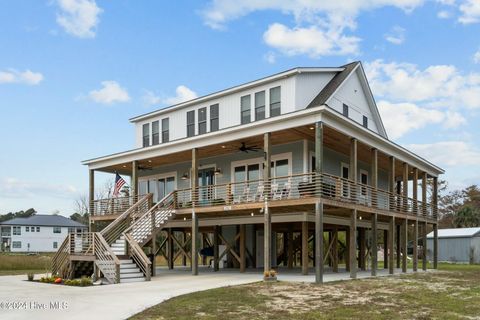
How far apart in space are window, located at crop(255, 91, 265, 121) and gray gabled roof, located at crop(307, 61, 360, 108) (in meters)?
2.11

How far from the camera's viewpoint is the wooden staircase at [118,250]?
1828cm

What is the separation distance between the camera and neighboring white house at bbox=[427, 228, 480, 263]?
146 ft

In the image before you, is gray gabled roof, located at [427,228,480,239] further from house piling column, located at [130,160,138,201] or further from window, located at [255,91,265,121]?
house piling column, located at [130,160,138,201]

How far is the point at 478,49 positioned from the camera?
19203 millimetres

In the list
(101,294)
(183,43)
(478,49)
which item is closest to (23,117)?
(183,43)

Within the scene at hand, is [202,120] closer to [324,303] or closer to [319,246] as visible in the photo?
[319,246]

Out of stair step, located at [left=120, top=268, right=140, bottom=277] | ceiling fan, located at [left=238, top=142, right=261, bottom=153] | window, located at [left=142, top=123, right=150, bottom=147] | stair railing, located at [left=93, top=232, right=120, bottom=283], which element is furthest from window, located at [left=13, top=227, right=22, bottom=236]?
stair step, located at [left=120, top=268, right=140, bottom=277]

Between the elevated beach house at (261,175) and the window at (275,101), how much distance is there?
0.17ft

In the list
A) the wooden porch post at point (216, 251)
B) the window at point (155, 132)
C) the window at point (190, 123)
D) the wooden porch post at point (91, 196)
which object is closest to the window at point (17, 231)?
the wooden porch post at point (91, 196)

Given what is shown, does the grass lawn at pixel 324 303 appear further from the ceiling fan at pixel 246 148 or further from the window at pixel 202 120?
the window at pixel 202 120

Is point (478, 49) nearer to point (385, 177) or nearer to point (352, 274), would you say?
point (352, 274)

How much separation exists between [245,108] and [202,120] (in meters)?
3.11

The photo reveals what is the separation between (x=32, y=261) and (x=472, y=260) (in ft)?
114

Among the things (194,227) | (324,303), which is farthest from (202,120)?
(324,303)
